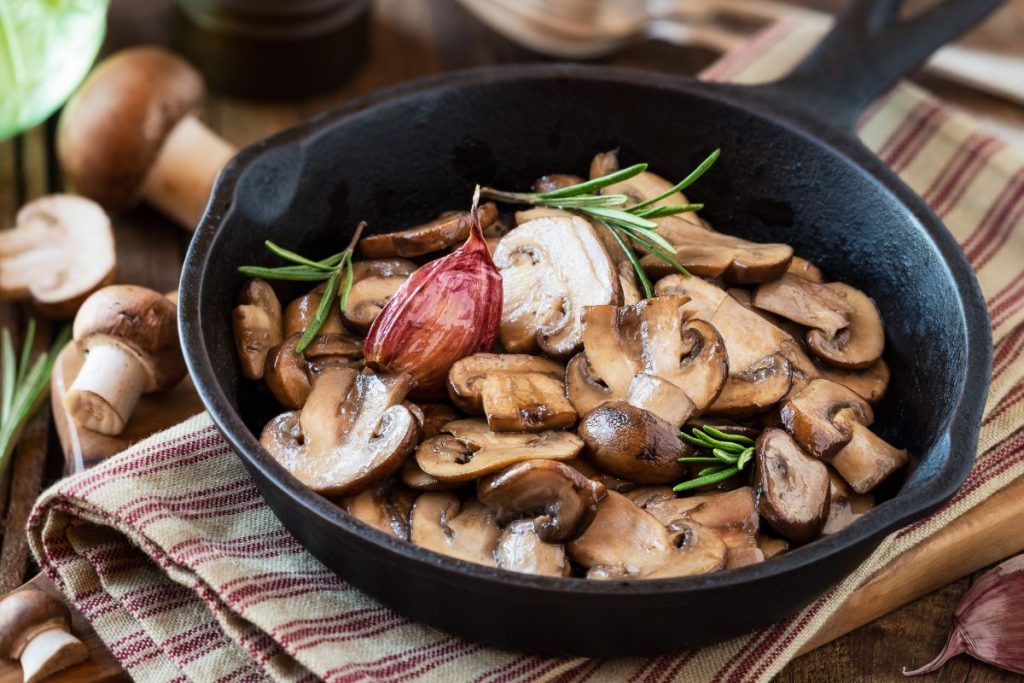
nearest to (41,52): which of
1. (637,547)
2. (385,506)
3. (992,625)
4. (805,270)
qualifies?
(385,506)

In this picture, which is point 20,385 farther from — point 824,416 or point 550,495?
point 824,416

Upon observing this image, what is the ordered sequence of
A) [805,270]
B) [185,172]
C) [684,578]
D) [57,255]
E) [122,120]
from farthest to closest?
[185,172] → [122,120] → [57,255] → [805,270] → [684,578]

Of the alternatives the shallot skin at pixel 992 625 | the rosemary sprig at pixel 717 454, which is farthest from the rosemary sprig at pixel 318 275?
the shallot skin at pixel 992 625

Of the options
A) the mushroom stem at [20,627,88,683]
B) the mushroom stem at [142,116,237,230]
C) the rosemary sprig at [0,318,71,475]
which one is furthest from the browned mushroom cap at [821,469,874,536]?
the mushroom stem at [142,116,237,230]

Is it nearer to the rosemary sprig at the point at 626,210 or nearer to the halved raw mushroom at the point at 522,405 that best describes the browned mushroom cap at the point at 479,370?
the halved raw mushroom at the point at 522,405

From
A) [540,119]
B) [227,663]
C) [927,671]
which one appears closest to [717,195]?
[540,119]
